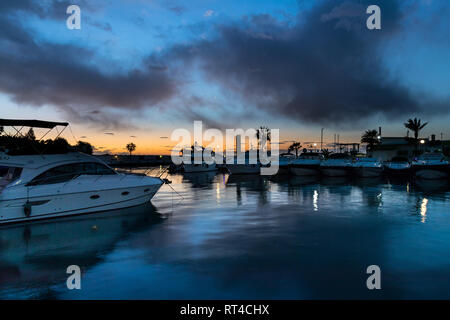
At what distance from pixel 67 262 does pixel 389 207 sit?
14431mm

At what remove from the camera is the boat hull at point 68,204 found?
39.4 feet

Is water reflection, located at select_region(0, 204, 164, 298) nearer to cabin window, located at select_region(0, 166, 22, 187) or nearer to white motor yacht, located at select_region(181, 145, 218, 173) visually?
cabin window, located at select_region(0, 166, 22, 187)

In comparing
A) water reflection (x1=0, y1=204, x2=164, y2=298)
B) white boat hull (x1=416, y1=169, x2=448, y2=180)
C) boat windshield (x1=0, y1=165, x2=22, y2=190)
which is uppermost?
boat windshield (x1=0, y1=165, x2=22, y2=190)

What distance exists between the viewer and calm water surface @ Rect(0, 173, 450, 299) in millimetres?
6086

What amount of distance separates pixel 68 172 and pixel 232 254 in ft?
29.8

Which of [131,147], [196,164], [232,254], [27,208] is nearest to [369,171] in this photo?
[196,164]

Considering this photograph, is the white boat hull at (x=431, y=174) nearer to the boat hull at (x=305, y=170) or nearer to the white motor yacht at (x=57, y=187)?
the boat hull at (x=305, y=170)

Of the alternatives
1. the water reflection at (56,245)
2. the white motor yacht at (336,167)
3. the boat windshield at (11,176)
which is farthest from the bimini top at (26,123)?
the white motor yacht at (336,167)

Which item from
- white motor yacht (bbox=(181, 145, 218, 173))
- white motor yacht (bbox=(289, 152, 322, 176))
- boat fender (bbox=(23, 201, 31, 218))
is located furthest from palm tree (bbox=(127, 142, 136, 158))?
boat fender (bbox=(23, 201, 31, 218))

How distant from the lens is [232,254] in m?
8.16

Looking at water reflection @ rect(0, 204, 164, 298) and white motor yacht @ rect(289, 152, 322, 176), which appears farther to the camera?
white motor yacht @ rect(289, 152, 322, 176)

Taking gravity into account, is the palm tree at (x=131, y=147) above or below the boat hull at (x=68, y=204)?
above

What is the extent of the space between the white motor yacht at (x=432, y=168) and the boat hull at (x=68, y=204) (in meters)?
30.6
